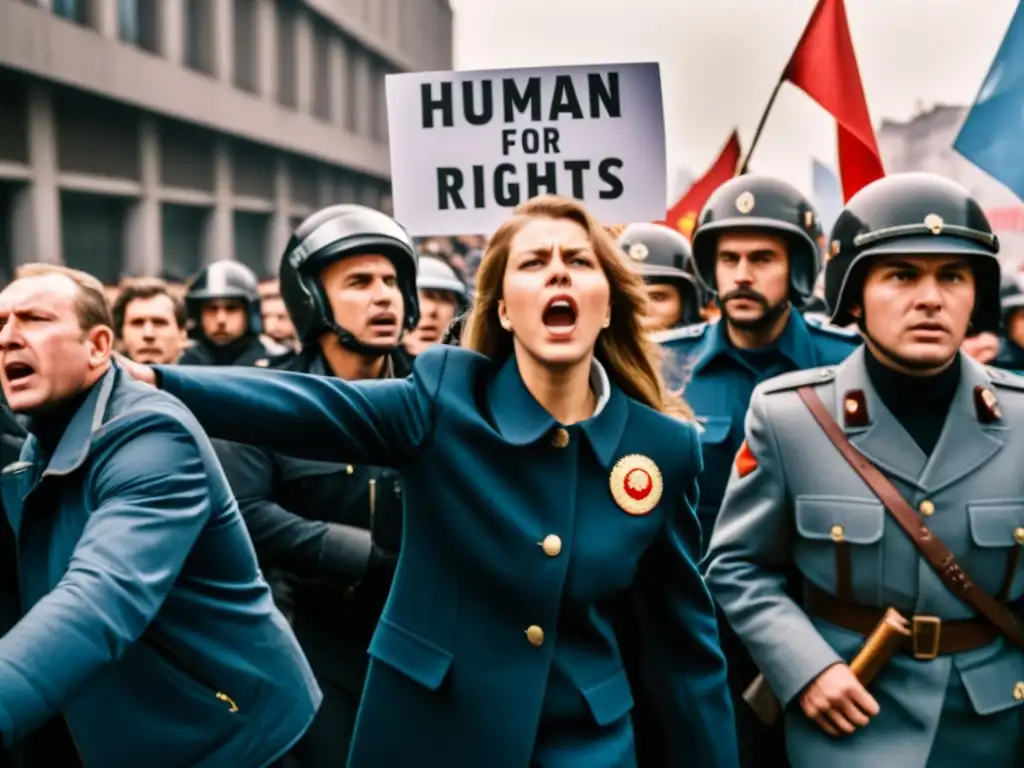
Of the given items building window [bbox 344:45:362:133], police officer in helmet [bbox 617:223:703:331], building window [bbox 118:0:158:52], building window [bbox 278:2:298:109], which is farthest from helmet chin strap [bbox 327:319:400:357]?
building window [bbox 344:45:362:133]

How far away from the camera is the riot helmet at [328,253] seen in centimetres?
550

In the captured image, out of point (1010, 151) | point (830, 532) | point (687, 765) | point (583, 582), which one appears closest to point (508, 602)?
point (583, 582)

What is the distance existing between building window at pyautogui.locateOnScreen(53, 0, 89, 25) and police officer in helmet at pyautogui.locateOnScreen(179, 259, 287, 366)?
14809 mm

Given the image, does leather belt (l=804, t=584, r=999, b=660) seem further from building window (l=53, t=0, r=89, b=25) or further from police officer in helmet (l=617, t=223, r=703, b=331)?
building window (l=53, t=0, r=89, b=25)

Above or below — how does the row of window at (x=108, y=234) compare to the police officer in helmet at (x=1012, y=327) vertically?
above

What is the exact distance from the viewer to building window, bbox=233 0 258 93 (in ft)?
117

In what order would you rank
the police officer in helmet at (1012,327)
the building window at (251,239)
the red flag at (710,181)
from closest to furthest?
the police officer in helmet at (1012,327), the red flag at (710,181), the building window at (251,239)

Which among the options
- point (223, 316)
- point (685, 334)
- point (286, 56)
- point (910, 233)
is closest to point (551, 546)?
point (910, 233)

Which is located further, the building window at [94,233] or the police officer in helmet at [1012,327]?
the building window at [94,233]

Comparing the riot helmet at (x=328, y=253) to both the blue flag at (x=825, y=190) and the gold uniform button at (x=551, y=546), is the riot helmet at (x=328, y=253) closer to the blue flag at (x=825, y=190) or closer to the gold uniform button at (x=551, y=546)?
the gold uniform button at (x=551, y=546)

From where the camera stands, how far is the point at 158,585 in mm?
3105

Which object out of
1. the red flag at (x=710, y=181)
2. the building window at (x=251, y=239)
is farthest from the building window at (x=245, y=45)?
the red flag at (x=710, y=181)

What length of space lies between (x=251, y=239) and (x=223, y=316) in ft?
94.1

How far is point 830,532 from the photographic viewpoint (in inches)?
155
